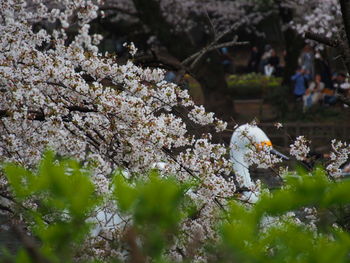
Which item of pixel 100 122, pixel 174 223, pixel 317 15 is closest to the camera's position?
pixel 174 223

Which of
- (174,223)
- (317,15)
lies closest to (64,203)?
(174,223)

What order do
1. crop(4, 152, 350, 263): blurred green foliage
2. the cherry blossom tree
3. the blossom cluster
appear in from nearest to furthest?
crop(4, 152, 350, 263): blurred green foliage
the cherry blossom tree
the blossom cluster

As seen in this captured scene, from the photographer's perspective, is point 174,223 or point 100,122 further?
point 100,122

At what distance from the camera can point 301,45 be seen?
2866cm

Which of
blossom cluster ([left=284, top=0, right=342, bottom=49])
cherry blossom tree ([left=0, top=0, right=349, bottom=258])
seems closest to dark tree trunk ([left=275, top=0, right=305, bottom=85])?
blossom cluster ([left=284, top=0, right=342, bottom=49])

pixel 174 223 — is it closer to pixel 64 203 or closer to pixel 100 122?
pixel 64 203

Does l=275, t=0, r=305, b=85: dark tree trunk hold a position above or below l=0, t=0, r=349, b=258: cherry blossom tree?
above

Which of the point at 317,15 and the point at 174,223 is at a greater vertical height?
the point at 317,15

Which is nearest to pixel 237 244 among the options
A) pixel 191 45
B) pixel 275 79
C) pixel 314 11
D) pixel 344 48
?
pixel 344 48

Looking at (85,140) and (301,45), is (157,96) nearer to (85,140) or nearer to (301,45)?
(85,140)

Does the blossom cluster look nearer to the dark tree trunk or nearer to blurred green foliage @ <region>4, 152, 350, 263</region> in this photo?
the dark tree trunk

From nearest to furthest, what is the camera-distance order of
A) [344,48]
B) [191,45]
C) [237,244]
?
[237,244], [344,48], [191,45]

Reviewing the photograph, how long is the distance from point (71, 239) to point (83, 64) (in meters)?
3.60

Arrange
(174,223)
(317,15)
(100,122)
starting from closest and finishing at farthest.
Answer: (174,223) < (100,122) < (317,15)
